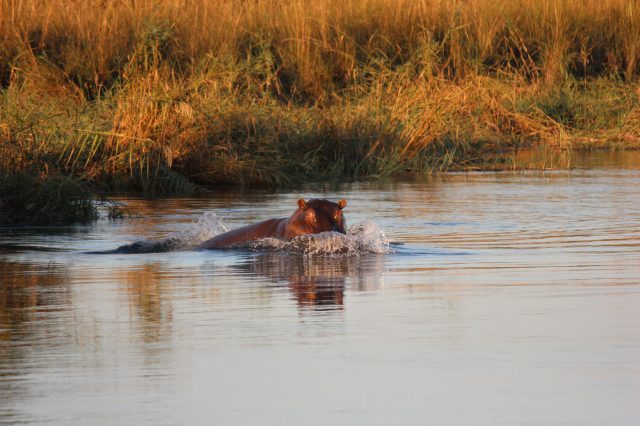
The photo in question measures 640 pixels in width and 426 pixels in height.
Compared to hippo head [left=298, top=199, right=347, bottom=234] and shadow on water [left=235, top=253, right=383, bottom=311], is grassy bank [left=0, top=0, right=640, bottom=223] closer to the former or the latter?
hippo head [left=298, top=199, right=347, bottom=234]

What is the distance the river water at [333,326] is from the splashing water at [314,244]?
0.04 ft

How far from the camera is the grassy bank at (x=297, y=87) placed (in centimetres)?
1230

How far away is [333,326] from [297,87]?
12573 millimetres

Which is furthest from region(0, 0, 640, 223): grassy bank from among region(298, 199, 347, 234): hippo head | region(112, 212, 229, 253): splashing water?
region(298, 199, 347, 234): hippo head

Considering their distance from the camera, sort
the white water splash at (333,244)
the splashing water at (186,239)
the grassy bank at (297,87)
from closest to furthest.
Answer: the white water splash at (333,244)
the splashing water at (186,239)
the grassy bank at (297,87)

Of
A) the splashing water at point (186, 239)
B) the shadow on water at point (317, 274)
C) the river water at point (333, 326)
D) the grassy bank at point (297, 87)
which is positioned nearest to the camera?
the river water at point (333, 326)

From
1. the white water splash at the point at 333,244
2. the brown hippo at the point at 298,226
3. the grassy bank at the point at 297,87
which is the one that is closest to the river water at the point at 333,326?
the white water splash at the point at 333,244

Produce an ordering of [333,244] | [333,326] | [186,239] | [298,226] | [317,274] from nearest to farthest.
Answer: [333,326] → [317,274] → [333,244] → [298,226] → [186,239]

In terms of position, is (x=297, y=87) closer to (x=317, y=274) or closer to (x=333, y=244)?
(x=333, y=244)

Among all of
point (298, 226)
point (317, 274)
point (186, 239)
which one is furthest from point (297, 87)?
point (317, 274)

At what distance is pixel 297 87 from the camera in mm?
17594

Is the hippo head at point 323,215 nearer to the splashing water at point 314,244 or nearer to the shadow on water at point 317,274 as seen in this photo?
the splashing water at point 314,244

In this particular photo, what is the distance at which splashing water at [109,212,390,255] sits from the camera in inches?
301

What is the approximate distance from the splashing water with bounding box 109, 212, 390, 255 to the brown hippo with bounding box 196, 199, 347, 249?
0.07m
